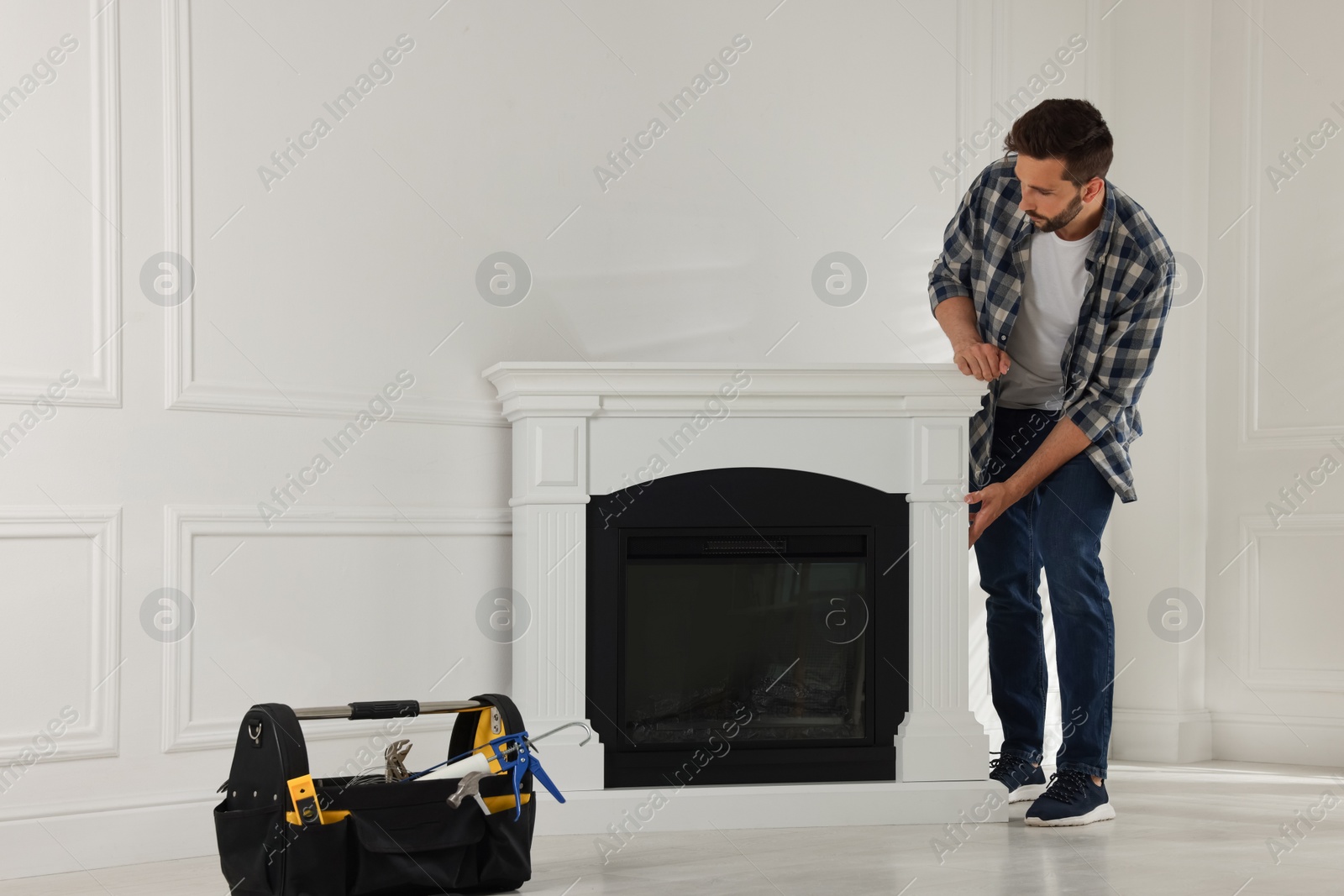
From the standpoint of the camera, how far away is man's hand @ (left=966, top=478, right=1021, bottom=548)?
8.66ft

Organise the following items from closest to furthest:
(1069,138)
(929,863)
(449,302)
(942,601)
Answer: (929,863) < (1069,138) < (942,601) < (449,302)

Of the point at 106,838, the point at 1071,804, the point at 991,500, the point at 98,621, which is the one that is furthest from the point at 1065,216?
the point at 106,838

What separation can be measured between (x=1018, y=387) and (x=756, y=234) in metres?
0.83

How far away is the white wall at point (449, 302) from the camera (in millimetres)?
2289

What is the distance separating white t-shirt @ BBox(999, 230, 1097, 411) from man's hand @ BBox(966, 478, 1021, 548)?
0.22 m

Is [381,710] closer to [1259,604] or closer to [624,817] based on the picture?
[624,817]

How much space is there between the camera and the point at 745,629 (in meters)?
2.58

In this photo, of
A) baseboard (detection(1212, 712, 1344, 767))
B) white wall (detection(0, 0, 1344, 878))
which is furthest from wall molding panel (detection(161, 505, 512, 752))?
baseboard (detection(1212, 712, 1344, 767))

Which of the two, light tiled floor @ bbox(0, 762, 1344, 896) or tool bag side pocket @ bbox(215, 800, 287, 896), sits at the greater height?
tool bag side pocket @ bbox(215, 800, 287, 896)

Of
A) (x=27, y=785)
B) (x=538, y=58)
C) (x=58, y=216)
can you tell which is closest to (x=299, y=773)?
(x=27, y=785)

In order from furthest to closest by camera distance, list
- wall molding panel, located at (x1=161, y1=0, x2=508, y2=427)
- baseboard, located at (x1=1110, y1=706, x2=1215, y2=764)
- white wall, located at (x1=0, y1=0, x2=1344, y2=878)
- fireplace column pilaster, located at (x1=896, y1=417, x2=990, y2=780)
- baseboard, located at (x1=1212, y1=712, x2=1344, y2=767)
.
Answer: baseboard, located at (x1=1110, y1=706, x2=1215, y2=764), baseboard, located at (x1=1212, y1=712, x2=1344, y2=767), fireplace column pilaster, located at (x1=896, y1=417, x2=990, y2=780), wall molding panel, located at (x1=161, y1=0, x2=508, y2=427), white wall, located at (x1=0, y1=0, x2=1344, y2=878)

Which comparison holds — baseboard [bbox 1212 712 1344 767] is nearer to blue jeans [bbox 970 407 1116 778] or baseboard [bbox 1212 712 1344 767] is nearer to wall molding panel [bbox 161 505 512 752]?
blue jeans [bbox 970 407 1116 778]

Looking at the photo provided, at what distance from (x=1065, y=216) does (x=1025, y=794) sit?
4.16ft

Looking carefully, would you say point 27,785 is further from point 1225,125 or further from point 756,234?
point 1225,125
